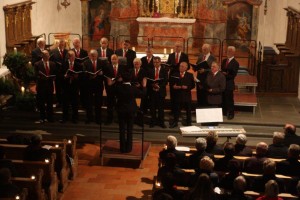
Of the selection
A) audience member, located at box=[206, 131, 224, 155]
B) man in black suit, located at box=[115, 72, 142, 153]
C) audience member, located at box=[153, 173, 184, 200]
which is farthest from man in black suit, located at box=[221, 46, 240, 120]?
audience member, located at box=[153, 173, 184, 200]

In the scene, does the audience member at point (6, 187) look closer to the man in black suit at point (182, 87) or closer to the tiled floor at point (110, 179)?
the tiled floor at point (110, 179)

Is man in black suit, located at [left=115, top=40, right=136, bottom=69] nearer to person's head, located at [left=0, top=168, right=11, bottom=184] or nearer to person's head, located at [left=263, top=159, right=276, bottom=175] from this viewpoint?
person's head, located at [left=263, top=159, right=276, bottom=175]

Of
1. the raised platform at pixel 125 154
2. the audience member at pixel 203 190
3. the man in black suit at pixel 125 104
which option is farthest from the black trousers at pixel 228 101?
the audience member at pixel 203 190

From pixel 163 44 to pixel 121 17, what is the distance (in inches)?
74.2

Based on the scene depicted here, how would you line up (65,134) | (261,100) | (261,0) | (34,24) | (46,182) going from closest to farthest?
(46,182) → (65,134) → (261,100) → (34,24) → (261,0)

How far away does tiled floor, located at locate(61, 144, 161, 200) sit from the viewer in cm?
884

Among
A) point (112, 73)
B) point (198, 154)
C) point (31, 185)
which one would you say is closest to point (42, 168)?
point (31, 185)

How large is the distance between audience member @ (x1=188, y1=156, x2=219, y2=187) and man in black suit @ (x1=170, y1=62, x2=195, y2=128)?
4.00m

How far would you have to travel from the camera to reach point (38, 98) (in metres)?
11.6

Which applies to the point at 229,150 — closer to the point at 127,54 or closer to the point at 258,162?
the point at 258,162

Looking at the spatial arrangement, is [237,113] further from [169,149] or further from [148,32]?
[148,32]

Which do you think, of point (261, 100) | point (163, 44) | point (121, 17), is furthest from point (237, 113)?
point (121, 17)

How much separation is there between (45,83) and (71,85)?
21.6 inches

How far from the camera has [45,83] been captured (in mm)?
11477
